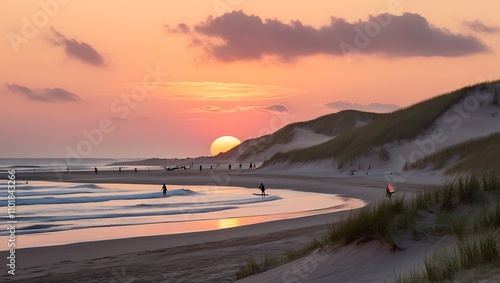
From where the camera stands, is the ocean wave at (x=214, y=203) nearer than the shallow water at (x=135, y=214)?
No

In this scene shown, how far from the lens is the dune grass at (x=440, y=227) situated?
18.7ft

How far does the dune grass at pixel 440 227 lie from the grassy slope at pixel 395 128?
53.1 m

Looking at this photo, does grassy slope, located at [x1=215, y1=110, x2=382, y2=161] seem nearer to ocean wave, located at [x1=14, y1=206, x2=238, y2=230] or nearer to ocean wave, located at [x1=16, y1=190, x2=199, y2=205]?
ocean wave, located at [x1=16, y1=190, x2=199, y2=205]

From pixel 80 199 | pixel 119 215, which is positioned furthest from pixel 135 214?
pixel 80 199

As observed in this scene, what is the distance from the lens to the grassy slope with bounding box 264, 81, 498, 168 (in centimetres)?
6141

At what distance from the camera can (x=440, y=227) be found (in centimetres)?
765

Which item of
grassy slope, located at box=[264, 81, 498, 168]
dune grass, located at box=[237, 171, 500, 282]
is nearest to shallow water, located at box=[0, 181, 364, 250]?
dune grass, located at box=[237, 171, 500, 282]

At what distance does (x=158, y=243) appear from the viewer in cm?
1533

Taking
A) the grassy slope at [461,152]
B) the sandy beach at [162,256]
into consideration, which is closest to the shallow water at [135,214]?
the sandy beach at [162,256]

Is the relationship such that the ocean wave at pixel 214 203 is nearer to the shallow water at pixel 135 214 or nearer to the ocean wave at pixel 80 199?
the shallow water at pixel 135 214

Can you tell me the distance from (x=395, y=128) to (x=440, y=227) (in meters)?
56.8

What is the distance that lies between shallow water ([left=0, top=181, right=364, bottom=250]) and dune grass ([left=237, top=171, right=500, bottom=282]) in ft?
32.0

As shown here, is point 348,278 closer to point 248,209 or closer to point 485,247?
point 485,247

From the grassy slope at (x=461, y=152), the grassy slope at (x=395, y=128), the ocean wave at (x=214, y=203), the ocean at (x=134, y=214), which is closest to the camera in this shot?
the ocean at (x=134, y=214)
